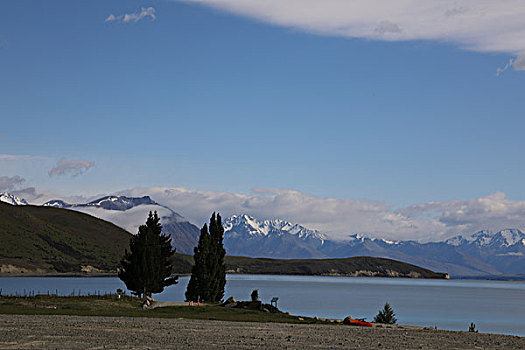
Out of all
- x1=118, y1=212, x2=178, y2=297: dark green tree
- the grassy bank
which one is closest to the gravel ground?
the grassy bank

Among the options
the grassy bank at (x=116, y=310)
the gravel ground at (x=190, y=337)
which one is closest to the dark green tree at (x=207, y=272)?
the grassy bank at (x=116, y=310)

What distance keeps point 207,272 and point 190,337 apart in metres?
58.5

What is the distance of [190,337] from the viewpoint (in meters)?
45.1

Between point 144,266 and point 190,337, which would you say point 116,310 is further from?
point 190,337

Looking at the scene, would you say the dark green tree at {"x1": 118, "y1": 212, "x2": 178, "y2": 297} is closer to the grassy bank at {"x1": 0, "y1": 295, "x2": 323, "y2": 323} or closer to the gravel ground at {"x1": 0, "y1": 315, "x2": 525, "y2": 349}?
the grassy bank at {"x1": 0, "y1": 295, "x2": 323, "y2": 323}

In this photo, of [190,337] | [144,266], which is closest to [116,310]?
[144,266]

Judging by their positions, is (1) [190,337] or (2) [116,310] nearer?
(1) [190,337]

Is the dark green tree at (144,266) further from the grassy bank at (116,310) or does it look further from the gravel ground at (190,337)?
the gravel ground at (190,337)

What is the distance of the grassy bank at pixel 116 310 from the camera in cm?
6756

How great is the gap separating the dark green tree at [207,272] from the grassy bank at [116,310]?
1333cm

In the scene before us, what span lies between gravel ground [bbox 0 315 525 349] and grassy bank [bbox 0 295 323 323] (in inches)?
341

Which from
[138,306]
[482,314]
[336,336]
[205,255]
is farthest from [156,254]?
[482,314]

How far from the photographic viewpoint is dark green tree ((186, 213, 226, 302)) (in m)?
102

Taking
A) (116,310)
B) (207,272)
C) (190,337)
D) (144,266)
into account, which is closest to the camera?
(190,337)
